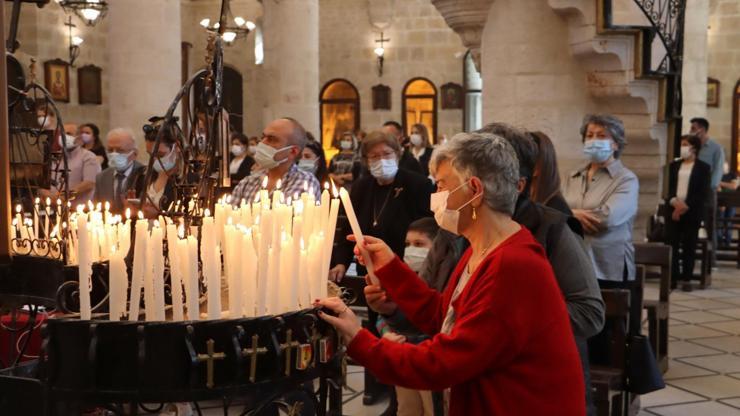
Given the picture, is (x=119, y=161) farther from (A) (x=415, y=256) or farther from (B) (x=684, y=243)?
(B) (x=684, y=243)

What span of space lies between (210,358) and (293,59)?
39.7ft

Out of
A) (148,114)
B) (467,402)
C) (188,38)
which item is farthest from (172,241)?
(188,38)

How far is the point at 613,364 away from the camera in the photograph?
4605mm

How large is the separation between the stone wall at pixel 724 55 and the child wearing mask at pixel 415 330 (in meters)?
16.0

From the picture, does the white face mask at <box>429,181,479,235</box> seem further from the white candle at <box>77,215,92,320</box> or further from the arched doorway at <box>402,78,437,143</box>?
the arched doorway at <box>402,78,437,143</box>

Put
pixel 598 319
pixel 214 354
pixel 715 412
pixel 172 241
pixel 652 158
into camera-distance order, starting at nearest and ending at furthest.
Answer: pixel 214 354, pixel 172 241, pixel 598 319, pixel 715 412, pixel 652 158

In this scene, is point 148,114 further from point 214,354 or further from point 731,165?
point 731,165

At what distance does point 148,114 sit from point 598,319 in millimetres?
7112

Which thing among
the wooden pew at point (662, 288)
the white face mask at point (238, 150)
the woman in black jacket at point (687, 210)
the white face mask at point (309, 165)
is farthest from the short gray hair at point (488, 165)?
the white face mask at point (238, 150)

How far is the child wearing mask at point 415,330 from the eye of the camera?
348 centimetres

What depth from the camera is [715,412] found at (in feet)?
17.0

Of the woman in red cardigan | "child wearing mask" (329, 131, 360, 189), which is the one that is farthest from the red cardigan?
"child wearing mask" (329, 131, 360, 189)

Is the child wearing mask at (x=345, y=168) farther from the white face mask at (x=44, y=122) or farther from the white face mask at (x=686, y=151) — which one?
the white face mask at (x=44, y=122)

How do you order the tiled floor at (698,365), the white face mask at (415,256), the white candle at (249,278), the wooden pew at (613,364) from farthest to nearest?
the tiled floor at (698,365), the white face mask at (415,256), the wooden pew at (613,364), the white candle at (249,278)
